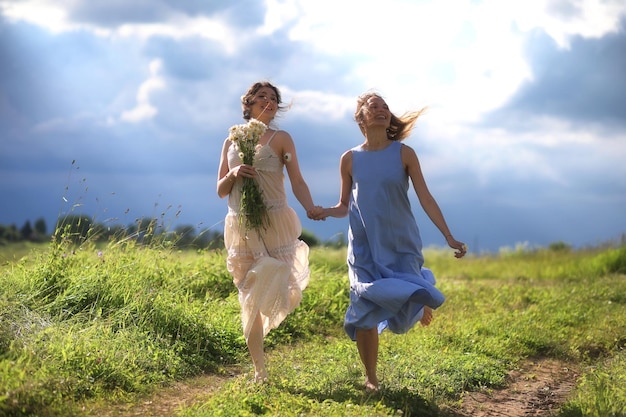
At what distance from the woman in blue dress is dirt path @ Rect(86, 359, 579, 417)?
99 centimetres

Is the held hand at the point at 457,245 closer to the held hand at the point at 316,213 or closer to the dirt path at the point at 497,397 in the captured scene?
the held hand at the point at 316,213

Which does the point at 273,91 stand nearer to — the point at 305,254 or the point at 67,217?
the point at 305,254

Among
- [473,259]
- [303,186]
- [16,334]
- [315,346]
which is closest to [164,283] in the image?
[315,346]

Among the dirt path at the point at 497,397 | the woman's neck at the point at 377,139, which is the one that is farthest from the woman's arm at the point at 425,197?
the dirt path at the point at 497,397

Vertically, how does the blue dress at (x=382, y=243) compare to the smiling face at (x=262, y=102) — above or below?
below

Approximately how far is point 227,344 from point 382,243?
9.46ft

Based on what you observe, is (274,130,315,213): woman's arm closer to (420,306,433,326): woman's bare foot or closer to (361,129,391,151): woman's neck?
(361,129,391,151): woman's neck

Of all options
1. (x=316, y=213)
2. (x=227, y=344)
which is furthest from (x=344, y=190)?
(x=227, y=344)

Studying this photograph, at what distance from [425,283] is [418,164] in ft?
3.12

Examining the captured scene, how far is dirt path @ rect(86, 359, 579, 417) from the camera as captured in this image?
20.0 ft

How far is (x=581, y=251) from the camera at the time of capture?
18828 mm

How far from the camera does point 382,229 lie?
6062 mm

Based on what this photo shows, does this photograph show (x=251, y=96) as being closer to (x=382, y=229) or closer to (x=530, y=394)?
(x=382, y=229)

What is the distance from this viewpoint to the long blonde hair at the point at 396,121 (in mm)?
6195
